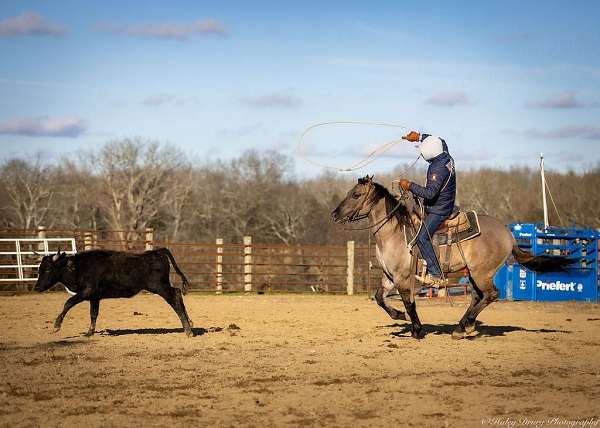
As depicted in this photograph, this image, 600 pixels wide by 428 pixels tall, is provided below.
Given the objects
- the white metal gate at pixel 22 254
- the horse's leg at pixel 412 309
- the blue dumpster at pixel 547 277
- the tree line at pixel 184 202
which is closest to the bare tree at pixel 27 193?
the tree line at pixel 184 202

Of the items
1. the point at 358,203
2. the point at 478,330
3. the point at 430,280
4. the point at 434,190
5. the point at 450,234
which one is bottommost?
the point at 478,330

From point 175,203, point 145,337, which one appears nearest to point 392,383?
point 145,337

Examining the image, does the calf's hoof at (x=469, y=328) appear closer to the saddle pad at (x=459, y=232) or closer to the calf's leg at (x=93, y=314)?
the saddle pad at (x=459, y=232)

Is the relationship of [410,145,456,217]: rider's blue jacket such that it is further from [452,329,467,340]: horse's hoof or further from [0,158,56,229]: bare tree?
[0,158,56,229]: bare tree

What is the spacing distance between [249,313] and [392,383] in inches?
329

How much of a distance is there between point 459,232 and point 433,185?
0.79 metres

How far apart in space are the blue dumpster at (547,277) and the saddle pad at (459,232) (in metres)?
9.47

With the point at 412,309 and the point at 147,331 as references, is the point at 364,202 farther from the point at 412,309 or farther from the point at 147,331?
the point at 147,331

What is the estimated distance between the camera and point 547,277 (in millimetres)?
20203

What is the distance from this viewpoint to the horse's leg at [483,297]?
10945 millimetres

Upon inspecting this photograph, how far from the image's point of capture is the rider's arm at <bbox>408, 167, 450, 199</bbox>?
10562mm

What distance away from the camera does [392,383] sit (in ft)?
24.9

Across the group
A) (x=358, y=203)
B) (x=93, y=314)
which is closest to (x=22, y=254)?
(x=93, y=314)

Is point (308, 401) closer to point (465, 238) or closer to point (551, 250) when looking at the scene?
point (465, 238)
